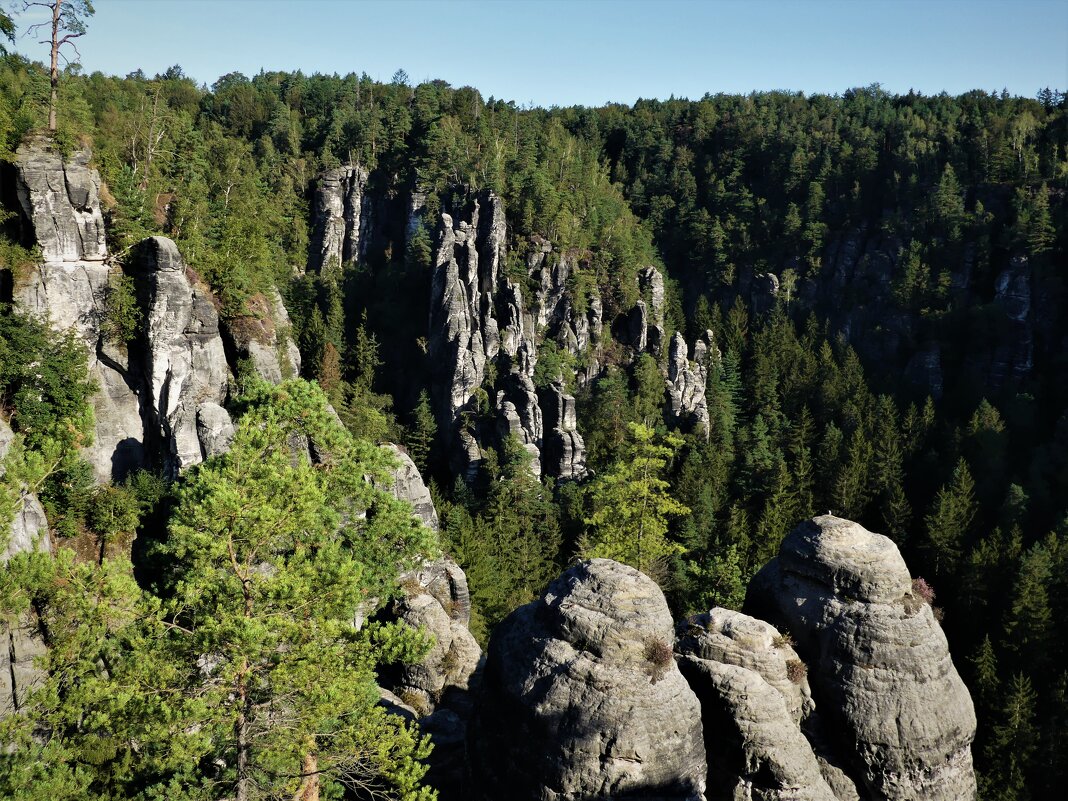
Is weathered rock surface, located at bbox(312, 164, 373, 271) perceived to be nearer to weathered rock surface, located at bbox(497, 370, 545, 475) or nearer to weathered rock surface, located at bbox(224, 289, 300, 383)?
weathered rock surface, located at bbox(497, 370, 545, 475)

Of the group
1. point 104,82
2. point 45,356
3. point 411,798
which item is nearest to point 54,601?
point 411,798

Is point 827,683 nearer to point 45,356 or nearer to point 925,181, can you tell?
point 45,356

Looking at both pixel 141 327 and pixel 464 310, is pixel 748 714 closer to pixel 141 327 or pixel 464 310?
pixel 141 327

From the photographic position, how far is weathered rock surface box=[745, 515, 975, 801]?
61.6 ft

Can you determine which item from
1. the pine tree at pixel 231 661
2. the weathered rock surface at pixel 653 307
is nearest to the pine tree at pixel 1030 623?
the pine tree at pixel 231 661

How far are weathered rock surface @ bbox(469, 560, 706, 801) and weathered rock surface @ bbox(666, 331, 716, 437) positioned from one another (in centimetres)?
5974

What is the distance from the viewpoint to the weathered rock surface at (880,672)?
18.8 metres

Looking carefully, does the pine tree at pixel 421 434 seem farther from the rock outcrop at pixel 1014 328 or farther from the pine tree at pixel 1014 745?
the rock outcrop at pixel 1014 328

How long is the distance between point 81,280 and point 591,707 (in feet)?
98.3

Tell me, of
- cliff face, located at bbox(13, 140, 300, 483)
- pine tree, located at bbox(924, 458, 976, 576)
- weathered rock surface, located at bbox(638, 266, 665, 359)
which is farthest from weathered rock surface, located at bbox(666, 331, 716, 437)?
cliff face, located at bbox(13, 140, 300, 483)

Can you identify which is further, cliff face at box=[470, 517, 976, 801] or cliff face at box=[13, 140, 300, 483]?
cliff face at box=[13, 140, 300, 483]

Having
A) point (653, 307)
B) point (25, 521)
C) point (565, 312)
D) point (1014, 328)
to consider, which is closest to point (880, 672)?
point (25, 521)

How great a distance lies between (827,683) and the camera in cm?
1942

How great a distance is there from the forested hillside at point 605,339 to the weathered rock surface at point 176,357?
126 cm
